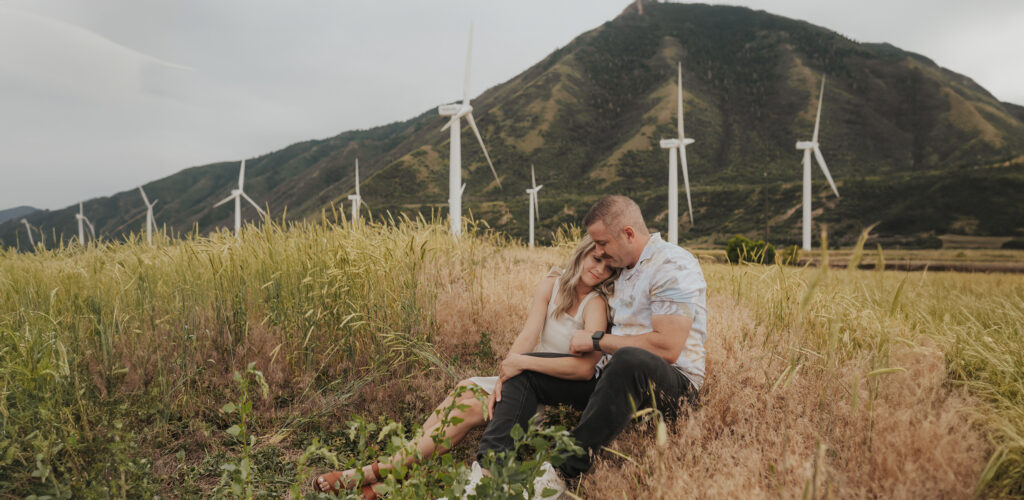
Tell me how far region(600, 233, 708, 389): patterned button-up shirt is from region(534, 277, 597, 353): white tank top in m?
0.26

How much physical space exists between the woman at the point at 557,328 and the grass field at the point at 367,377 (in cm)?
51

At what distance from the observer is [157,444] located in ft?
12.8

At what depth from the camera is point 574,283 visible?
153 inches

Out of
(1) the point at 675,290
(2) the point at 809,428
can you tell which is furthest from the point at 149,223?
(2) the point at 809,428

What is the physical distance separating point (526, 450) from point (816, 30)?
217136 millimetres

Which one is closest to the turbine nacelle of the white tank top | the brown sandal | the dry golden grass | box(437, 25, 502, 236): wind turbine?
box(437, 25, 502, 236): wind turbine

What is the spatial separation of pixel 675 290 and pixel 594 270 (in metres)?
0.71

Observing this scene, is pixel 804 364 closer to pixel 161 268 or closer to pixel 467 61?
pixel 161 268

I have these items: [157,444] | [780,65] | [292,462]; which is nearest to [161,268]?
[157,444]

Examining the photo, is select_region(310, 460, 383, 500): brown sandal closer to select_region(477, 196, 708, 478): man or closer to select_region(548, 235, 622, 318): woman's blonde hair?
select_region(477, 196, 708, 478): man

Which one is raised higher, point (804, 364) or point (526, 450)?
point (804, 364)

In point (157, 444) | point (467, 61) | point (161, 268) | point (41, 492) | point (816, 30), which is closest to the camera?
point (41, 492)

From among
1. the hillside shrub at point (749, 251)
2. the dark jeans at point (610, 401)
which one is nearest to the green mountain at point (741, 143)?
the hillside shrub at point (749, 251)

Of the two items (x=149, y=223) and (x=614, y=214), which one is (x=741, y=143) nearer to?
(x=149, y=223)
